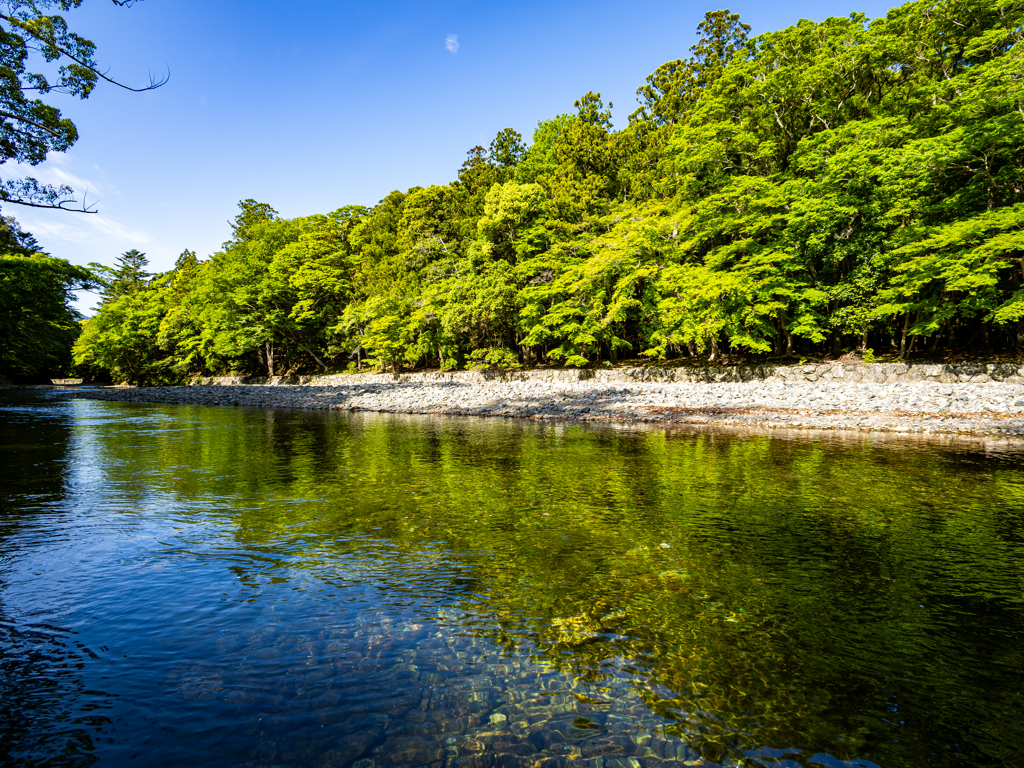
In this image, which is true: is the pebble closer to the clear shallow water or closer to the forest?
the forest

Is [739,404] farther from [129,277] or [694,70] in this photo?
[129,277]

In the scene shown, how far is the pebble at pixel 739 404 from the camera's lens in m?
14.4

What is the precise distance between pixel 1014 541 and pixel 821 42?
31.9 metres

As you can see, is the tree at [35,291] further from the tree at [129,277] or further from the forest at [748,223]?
the tree at [129,277]

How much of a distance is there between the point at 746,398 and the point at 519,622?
18044mm

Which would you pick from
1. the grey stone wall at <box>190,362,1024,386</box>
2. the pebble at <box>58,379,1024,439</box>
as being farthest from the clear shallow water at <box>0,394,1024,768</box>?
the grey stone wall at <box>190,362,1024,386</box>

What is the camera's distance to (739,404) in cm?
1852

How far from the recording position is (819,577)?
4.95 meters

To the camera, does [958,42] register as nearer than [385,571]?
No

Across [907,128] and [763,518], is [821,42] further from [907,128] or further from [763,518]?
[763,518]

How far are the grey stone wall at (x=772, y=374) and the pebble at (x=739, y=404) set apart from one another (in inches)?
27.9

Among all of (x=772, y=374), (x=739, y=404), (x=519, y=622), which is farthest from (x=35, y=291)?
(x=772, y=374)

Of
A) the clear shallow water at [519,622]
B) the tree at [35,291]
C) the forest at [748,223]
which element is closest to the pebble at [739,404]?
the forest at [748,223]

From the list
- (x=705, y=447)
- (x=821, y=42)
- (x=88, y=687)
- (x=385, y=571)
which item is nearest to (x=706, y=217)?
(x=821, y=42)
